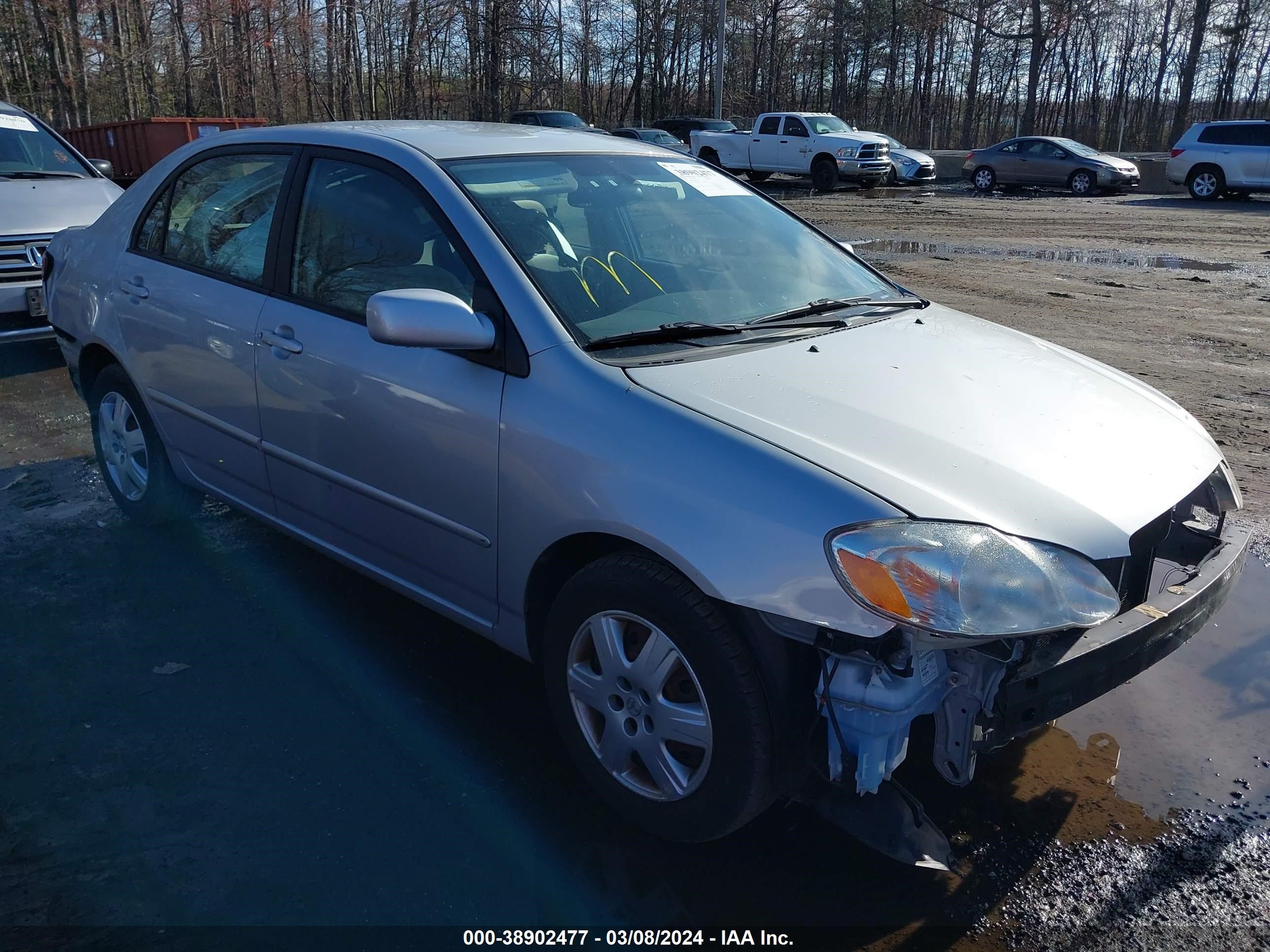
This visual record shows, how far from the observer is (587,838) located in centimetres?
276

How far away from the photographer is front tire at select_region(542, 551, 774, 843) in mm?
2371

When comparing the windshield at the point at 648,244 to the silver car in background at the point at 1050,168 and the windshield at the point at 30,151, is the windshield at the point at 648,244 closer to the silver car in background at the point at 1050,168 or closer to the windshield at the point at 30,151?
the windshield at the point at 30,151

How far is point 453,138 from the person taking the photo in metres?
3.59

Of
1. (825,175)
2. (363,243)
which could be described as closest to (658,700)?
(363,243)

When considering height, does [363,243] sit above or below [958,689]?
A: above

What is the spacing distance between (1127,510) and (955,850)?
981 mm

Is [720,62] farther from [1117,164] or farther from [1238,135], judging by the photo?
[1238,135]

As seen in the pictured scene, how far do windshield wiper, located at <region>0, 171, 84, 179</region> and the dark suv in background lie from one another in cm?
2362

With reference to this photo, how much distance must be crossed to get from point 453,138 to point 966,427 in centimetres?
202

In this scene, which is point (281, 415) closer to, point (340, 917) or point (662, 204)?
point (662, 204)

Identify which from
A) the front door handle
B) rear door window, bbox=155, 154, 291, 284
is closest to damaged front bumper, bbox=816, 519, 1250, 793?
the front door handle

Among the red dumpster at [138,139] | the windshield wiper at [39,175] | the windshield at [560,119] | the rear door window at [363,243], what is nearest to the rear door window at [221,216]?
the rear door window at [363,243]

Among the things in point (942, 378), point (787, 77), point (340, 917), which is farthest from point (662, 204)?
point (787, 77)

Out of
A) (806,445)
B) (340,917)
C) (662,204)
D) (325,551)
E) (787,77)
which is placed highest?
(787,77)
